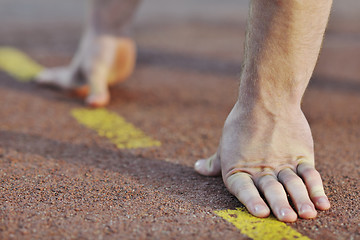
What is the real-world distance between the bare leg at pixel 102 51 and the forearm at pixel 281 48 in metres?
1.38

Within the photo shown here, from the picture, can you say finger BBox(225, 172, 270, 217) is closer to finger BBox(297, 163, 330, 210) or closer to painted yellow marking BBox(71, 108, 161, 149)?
finger BBox(297, 163, 330, 210)

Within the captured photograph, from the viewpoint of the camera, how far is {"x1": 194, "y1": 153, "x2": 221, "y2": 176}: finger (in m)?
1.86

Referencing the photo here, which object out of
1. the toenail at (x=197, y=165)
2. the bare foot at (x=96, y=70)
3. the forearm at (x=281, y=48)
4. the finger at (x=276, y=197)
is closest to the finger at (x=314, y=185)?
the finger at (x=276, y=197)

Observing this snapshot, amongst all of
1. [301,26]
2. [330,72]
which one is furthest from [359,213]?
[330,72]

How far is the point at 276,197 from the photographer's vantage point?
1581 mm

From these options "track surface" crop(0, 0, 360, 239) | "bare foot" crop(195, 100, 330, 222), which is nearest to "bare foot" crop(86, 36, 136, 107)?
"track surface" crop(0, 0, 360, 239)

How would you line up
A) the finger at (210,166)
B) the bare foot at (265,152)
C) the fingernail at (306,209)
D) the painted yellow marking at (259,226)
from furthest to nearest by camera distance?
1. the finger at (210,166)
2. the bare foot at (265,152)
3. the fingernail at (306,209)
4. the painted yellow marking at (259,226)

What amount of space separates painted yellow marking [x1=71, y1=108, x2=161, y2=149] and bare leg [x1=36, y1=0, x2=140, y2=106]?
157 millimetres

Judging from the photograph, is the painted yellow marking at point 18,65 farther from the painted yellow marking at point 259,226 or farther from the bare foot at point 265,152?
the painted yellow marking at point 259,226

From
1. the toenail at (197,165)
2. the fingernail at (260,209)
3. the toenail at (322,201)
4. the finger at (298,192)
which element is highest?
the finger at (298,192)

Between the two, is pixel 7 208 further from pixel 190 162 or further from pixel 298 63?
pixel 298 63

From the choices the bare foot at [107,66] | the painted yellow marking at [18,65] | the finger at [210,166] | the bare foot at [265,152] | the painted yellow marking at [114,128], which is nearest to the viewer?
the bare foot at [265,152]

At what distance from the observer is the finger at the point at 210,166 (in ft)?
6.09

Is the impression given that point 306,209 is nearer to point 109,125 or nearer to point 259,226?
point 259,226
